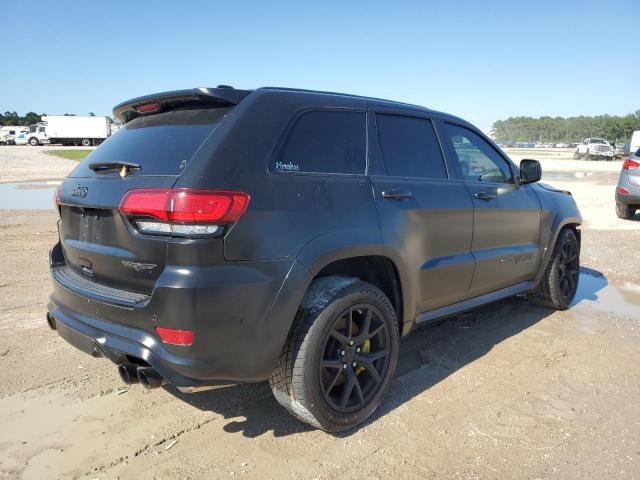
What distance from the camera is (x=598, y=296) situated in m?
5.80

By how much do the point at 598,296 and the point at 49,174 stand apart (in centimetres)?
2110

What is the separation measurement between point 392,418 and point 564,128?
6436 inches

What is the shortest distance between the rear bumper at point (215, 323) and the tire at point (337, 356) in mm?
145

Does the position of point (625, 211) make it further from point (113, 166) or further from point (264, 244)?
point (113, 166)

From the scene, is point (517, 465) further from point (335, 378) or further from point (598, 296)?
point (598, 296)

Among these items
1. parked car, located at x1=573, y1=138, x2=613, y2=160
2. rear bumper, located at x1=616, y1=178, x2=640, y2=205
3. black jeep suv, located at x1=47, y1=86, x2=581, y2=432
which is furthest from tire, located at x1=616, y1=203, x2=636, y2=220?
parked car, located at x1=573, y1=138, x2=613, y2=160

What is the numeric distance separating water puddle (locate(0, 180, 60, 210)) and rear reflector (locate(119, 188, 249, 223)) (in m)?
10.5

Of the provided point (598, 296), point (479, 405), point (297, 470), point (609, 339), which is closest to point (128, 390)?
point (297, 470)

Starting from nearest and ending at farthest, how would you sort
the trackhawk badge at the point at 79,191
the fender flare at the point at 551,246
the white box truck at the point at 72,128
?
the trackhawk badge at the point at 79,191, the fender flare at the point at 551,246, the white box truck at the point at 72,128

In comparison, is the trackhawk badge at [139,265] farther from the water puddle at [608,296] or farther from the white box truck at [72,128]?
the white box truck at [72,128]

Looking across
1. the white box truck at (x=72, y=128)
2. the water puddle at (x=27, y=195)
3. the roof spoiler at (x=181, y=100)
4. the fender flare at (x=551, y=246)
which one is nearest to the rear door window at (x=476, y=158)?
the fender flare at (x=551, y=246)

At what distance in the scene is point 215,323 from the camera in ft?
7.69

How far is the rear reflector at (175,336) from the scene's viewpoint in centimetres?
233

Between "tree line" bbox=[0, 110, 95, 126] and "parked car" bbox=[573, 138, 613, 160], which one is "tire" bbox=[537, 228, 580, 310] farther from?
"tree line" bbox=[0, 110, 95, 126]
